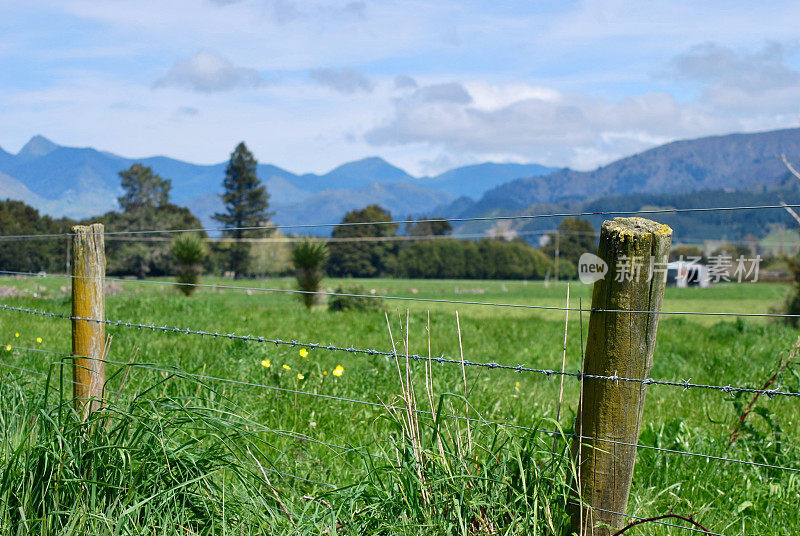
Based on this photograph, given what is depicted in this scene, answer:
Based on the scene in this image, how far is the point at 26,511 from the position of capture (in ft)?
8.02

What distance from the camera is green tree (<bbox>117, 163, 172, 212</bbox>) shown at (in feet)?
215

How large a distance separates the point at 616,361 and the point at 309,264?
12753 millimetres

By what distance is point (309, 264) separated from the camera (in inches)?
571

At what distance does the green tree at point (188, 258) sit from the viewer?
16.1m

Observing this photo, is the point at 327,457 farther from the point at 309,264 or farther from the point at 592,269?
the point at 309,264

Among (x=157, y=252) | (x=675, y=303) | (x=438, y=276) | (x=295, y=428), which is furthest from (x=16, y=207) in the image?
(x=295, y=428)

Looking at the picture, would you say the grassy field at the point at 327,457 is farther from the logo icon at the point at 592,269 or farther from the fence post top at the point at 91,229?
the fence post top at the point at 91,229

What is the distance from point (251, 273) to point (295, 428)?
155 feet

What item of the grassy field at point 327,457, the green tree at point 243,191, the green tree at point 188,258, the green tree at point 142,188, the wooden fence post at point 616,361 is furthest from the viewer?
the green tree at point 243,191

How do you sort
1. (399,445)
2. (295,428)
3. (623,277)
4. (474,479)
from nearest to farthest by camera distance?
(623,277)
(474,479)
(399,445)
(295,428)

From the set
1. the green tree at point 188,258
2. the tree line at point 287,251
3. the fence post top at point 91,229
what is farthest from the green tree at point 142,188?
the fence post top at point 91,229

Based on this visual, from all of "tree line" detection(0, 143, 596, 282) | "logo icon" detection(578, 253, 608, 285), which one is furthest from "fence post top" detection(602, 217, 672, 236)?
"tree line" detection(0, 143, 596, 282)

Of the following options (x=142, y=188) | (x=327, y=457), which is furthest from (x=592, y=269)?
(x=142, y=188)

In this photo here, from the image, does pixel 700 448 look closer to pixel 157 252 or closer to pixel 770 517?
pixel 770 517
